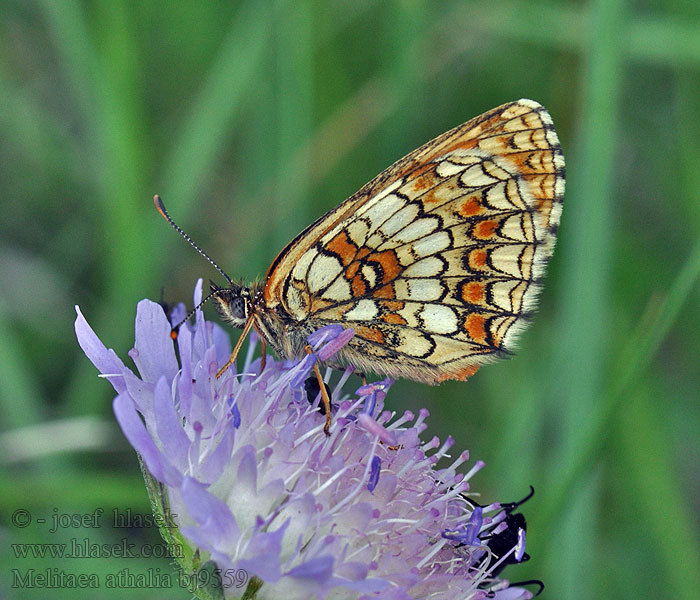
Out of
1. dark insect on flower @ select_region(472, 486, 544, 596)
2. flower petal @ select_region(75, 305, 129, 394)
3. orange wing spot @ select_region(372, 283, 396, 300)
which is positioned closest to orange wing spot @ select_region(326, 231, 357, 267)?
orange wing spot @ select_region(372, 283, 396, 300)

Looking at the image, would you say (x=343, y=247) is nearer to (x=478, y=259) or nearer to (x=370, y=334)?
(x=370, y=334)

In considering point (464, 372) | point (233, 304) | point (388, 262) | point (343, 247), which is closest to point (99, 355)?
point (233, 304)

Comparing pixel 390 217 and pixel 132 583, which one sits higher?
pixel 390 217

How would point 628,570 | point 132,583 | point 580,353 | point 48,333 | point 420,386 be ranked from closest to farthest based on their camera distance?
point 132,583
point 580,353
point 628,570
point 48,333
point 420,386

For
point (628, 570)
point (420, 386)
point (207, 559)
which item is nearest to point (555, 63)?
point (420, 386)

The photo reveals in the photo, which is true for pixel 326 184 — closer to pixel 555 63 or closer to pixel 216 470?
pixel 555 63

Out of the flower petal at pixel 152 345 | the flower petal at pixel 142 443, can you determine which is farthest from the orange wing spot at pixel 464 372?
the flower petal at pixel 142 443

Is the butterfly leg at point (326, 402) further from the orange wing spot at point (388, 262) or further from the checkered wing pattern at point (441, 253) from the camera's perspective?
the orange wing spot at point (388, 262)
